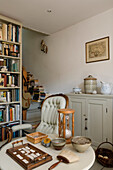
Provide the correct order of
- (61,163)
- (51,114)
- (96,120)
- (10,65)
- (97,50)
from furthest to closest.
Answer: (10,65)
(97,50)
(96,120)
(51,114)
(61,163)

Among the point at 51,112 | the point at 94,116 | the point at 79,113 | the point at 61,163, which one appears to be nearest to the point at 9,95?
the point at 51,112

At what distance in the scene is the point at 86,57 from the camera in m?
2.81

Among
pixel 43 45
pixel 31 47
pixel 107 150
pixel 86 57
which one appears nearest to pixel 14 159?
pixel 107 150

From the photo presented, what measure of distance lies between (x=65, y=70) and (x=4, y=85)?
145 centimetres

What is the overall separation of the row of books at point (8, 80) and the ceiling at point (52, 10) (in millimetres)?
1238

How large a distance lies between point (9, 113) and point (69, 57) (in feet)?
6.00

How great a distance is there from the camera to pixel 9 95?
2793mm

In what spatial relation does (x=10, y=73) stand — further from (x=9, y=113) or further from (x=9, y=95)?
(x=9, y=113)

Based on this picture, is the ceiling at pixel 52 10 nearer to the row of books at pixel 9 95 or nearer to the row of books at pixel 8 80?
the row of books at pixel 8 80

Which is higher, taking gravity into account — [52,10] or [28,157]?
[52,10]

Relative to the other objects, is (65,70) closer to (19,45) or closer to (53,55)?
(53,55)

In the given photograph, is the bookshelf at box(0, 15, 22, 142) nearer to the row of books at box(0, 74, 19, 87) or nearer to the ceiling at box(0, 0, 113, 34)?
the row of books at box(0, 74, 19, 87)

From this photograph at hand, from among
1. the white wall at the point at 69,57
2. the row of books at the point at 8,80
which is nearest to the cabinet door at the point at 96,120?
the white wall at the point at 69,57

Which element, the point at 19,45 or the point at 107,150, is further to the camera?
the point at 19,45
